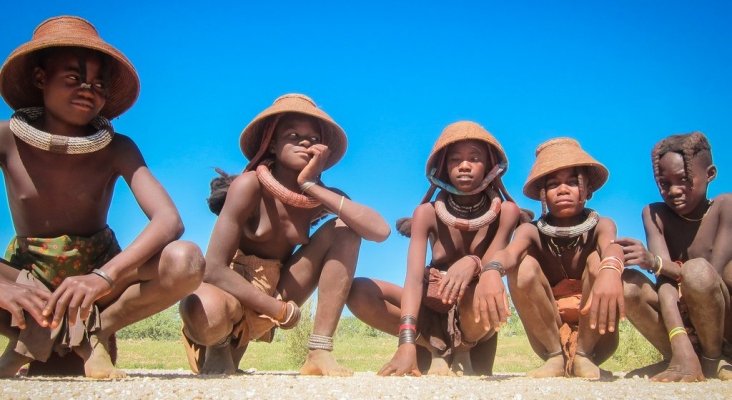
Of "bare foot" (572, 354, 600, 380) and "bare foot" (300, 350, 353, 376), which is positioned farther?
"bare foot" (572, 354, 600, 380)

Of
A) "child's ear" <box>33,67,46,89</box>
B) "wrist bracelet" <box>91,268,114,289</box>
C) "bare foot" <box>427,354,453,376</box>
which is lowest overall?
"bare foot" <box>427,354,453,376</box>

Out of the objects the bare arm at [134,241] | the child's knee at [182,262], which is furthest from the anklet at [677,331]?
the bare arm at [134,241]

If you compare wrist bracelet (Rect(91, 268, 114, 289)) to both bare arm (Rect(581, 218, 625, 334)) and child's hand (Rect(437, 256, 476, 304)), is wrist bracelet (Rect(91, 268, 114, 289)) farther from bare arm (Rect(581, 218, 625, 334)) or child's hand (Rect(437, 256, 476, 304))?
bare arm (Rect(581, 218, 625, 334))

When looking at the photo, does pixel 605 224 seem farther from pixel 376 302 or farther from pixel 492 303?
pixel 376 302

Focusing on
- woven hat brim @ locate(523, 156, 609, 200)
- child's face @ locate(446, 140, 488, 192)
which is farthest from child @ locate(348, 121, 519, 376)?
woven hat brim @ locate(523, 156, 609, 200)

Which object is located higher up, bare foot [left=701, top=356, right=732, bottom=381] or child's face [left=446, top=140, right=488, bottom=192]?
child's face [left=446, top=140, right=488, bottom=192]

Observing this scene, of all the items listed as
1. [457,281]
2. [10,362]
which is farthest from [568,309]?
[10,362]

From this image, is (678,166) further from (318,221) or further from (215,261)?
(215,261)

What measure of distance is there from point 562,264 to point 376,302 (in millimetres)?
1697

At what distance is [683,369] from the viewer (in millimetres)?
4754

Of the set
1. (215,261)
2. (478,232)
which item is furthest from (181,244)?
(478,232)

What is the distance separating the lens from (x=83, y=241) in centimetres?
477

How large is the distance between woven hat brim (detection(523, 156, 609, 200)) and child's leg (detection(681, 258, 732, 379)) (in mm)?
1185

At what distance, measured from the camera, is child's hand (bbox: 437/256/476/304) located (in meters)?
5.10
